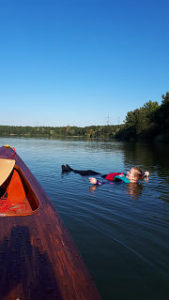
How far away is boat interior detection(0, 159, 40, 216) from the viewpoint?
4676 mm

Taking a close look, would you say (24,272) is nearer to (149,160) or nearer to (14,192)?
(14,192)

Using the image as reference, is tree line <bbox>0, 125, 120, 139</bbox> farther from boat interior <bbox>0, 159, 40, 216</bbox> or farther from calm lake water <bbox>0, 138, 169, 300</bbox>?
boat interior <bbox>0, 159, 40, 216</bbox>

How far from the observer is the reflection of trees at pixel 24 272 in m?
1.95

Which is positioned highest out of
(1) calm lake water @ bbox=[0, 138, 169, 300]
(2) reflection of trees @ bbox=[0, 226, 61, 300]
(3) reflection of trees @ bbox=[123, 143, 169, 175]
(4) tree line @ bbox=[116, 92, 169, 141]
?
(4) tree line @ bbox=[116, 92, 169, 141]

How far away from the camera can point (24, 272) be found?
2.26 metres

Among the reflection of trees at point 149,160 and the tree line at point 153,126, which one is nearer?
the reflection of trees at point 149,160

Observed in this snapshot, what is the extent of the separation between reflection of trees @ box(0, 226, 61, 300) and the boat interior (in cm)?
158

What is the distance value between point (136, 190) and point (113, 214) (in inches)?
120

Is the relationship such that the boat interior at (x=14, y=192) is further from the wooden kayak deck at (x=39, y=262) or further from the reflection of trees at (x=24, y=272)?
the reflection of trees at (x=24, y=272)

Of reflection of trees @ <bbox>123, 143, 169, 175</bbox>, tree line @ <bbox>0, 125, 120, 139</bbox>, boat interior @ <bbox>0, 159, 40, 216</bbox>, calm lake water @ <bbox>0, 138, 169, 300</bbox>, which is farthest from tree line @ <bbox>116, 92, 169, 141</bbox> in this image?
tree line @ <bbox>0, 125, 120, 139</bbox>

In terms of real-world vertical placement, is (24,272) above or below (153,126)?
below

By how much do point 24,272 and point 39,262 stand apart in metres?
0.23

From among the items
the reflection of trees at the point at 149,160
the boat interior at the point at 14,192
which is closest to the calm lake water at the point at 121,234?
the boat interior at the point at 14,192

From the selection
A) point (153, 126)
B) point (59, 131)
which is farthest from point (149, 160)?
point (59, 131)
